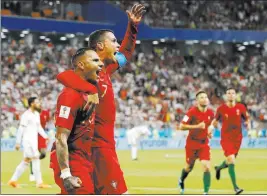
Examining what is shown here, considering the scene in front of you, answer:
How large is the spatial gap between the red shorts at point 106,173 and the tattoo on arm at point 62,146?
3.94 ft

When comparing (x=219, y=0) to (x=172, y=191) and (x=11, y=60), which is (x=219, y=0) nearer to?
(x=11, y=60)

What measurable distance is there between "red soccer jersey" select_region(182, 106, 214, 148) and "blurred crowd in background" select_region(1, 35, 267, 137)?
16538 mm

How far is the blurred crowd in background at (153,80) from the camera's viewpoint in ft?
108

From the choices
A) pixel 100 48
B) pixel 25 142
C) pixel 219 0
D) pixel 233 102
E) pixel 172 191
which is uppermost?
pixel 219 0

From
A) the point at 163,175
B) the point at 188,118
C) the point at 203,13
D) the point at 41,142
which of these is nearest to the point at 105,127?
the point at 188,118

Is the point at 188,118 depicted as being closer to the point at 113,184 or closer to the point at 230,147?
the point at 230,147

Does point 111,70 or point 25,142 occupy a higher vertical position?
point 111,70

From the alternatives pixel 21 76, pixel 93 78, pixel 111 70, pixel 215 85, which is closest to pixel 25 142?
pixel 111 70

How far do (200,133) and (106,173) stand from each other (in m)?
6.37

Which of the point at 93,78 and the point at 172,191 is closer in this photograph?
the point at 93,78

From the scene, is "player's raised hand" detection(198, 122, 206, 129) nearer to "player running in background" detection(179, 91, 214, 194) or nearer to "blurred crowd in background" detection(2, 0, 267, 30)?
"player running in background" detection(179, 91, 214, 194)

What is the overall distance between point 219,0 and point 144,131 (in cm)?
2247

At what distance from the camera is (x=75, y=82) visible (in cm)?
552

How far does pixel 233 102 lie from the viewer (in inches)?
557
